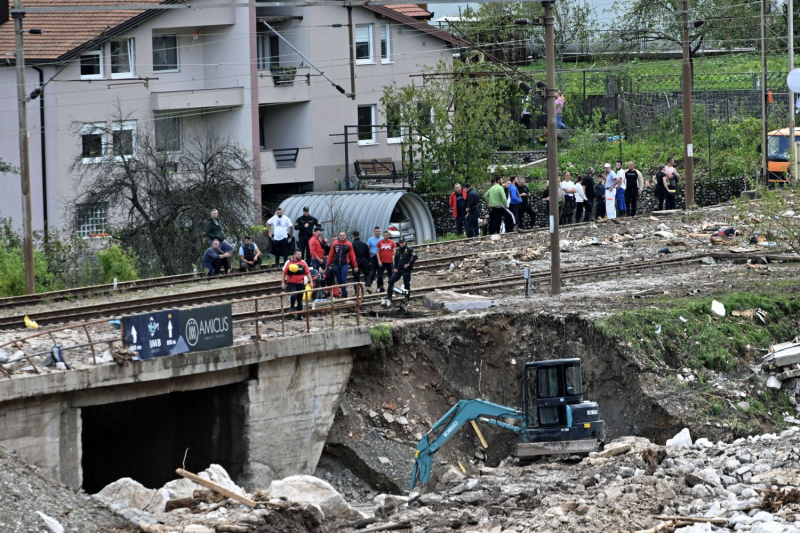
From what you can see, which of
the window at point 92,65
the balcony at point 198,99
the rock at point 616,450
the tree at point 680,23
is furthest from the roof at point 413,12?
the rock at point 616,450

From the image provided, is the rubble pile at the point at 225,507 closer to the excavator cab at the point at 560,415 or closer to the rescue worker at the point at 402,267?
the excavator cab at the point at 560,415

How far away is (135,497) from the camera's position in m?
16.9

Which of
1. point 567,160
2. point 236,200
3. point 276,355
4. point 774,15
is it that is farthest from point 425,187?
point 276,355

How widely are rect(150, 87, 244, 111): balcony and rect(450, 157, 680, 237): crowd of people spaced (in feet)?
38.0

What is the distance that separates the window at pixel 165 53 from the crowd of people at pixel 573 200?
13.3 metres

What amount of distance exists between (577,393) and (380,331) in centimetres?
455

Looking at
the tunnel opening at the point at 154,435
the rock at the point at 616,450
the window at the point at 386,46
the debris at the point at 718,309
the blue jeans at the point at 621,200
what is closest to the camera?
the rock at the point at 616,450

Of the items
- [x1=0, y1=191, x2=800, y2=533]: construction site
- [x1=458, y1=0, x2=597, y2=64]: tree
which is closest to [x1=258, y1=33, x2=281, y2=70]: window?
[x1=458, y1=0, x2=597, y2=64]: tree

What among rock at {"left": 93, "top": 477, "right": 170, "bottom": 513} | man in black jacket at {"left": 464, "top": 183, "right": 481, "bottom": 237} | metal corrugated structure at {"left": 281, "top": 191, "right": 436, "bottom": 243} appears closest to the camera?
rock at {"left": 93, "top": 477, "right": 170, "bottom": 513}

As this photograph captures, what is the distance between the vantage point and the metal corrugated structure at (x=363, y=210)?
3741cm

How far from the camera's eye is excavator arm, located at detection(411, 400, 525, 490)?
19.7m

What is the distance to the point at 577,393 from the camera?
20.1m

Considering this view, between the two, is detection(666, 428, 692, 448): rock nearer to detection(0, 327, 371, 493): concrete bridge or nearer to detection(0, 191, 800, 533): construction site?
detection(0, 191, 800, 533): construction site

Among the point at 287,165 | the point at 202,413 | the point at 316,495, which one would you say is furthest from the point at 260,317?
the point at 287,165
